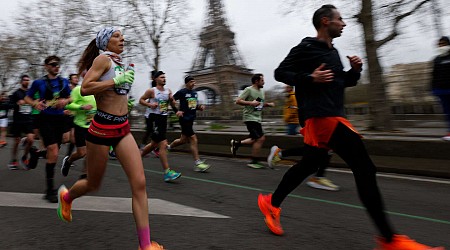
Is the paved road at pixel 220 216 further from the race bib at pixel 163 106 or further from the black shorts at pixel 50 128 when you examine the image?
the race bib at pixel 163 106

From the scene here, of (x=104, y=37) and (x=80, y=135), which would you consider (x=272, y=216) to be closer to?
(x=104, y=37)

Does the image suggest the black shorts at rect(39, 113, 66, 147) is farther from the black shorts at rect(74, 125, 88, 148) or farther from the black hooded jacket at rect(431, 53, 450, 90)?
the black hooded jacket at rect(431, 53, 450, 90)

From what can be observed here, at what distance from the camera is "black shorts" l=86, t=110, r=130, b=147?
107 inches

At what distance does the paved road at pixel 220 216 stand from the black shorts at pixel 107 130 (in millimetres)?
833

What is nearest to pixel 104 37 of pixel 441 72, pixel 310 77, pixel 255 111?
pixel 310 77

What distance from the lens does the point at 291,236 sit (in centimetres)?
304

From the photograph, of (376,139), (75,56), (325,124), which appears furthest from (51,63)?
(75,56)

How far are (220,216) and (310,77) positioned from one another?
1708 mm

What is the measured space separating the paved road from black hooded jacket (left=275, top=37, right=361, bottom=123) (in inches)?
41.3

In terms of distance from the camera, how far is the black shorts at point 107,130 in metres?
2.72

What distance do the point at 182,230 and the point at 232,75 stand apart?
47.0m

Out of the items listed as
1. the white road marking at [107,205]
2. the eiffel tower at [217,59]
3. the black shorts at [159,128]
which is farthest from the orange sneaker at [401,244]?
the eiffel tower at [217,59]

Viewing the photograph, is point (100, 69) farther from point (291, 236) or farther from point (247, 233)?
point (291, 236)

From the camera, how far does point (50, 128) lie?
479 cm
